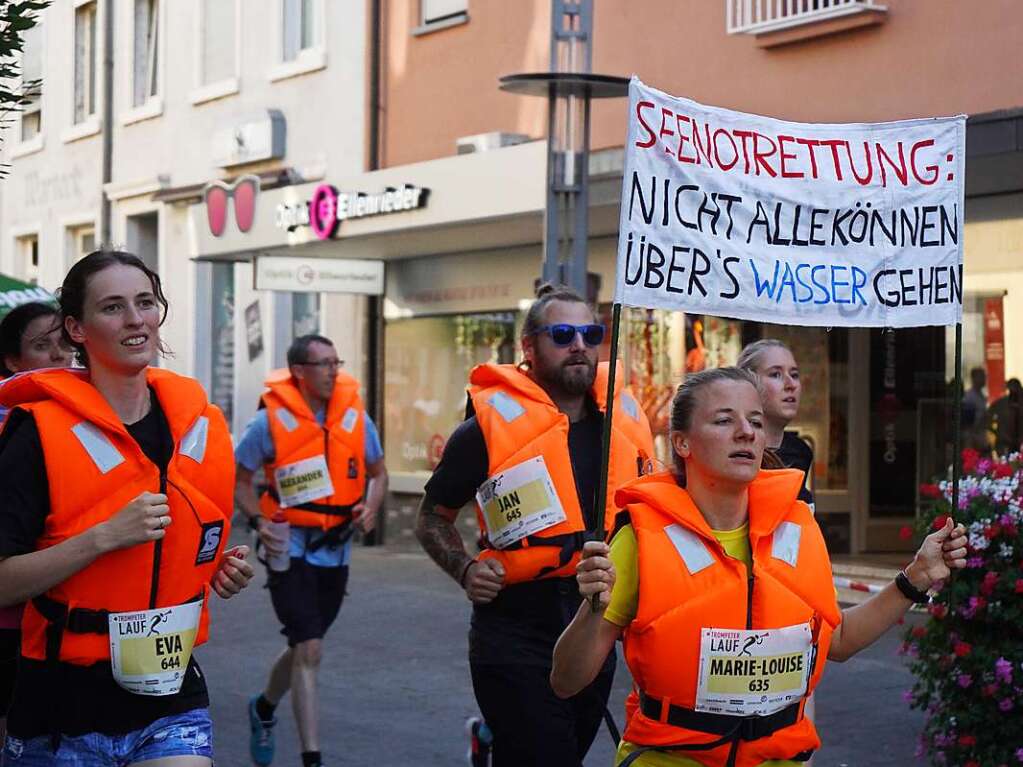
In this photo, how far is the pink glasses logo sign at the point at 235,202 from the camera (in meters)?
19.0

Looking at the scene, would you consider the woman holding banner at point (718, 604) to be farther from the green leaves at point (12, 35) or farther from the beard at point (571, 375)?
the green leaves at point (12, 35)

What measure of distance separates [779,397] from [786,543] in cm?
194

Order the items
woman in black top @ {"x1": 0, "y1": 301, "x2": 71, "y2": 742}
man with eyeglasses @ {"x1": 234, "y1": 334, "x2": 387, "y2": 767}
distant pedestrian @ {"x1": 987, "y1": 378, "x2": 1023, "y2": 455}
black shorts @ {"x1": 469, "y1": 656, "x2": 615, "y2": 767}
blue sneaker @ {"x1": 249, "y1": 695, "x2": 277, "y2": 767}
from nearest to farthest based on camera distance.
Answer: black shorts @ {"x1": 469, "y1": 656, "x2": 615, "y2": 767}
woman in black top @ {"x1": 0, "y1": 301, "x2": 71, "y2": 742}
blue sneaker @ {"x1": 249, "y1": 695, "x2": 277, "y2": 767}
man with eyeglasses @ {"x1": 234, "y1": 334, "x2": 387, "y2": 767}
distant pedestrian @ {"x1": 987, "y1": 378, "x2": 1023, "y2": 455}

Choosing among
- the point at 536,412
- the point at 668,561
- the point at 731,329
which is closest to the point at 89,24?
the point at 731,329

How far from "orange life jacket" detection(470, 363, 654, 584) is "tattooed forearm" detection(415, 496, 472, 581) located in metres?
0.16

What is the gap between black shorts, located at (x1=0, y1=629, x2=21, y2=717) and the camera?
5.50 metres

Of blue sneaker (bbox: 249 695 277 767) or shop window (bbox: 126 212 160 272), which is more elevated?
shop window (bbox: 126 212 160 272)

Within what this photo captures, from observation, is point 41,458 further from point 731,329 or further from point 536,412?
point 731,329

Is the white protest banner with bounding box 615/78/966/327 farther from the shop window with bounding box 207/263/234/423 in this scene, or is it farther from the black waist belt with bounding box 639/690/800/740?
the shop window with bounding box 207/263/234/423

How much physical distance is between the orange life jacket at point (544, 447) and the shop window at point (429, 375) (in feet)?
39.0

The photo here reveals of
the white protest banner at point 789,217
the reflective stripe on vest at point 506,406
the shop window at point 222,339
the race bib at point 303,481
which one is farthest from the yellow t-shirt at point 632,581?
the shop window at point 222,339

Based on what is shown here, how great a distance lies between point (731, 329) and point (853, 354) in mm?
1042

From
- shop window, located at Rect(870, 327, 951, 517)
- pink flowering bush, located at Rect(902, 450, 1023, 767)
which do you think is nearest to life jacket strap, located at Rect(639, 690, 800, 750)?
pink flowering bush, located at Rect(902, 450, 1023, 767)

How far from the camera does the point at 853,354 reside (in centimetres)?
1506
